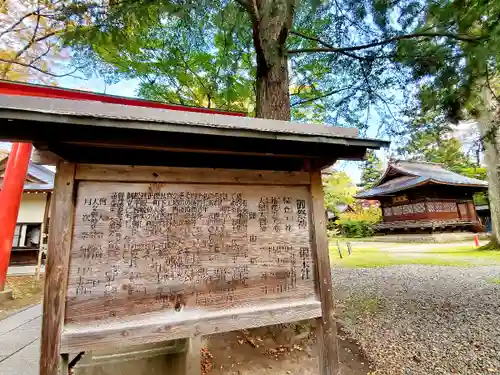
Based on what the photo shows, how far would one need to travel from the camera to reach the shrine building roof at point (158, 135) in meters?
1.62

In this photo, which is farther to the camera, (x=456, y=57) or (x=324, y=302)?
(x=456, y=57)

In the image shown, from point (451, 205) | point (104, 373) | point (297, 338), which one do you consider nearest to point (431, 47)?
point (297, 338)

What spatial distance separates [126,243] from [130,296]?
366 millimetres

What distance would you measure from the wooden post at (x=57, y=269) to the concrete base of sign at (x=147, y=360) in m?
1.80

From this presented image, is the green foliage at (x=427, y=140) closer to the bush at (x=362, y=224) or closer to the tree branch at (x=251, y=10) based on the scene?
the tree branch at (x=251, y=10)

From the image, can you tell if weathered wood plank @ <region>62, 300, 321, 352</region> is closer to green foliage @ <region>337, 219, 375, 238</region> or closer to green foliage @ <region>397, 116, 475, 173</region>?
green foliage @ <region>397, 116, 475, 173</region>

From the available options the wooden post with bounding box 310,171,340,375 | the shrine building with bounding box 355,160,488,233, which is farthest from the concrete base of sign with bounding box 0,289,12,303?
the shrine building with bounding box 355,160,488,233

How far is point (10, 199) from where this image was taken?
20.8 feet

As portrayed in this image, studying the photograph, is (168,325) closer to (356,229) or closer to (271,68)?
(271,68)

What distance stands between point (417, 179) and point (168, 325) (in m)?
24.5

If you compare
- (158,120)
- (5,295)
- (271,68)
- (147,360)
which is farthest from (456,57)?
(5,295)

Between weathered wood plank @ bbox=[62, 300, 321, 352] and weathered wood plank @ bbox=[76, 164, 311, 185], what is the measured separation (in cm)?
99

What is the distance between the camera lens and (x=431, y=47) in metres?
4.26

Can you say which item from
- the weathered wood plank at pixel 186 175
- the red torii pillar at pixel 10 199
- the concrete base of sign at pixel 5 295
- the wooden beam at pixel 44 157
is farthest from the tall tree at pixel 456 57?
the concrete base of sign at pixel 5 295
